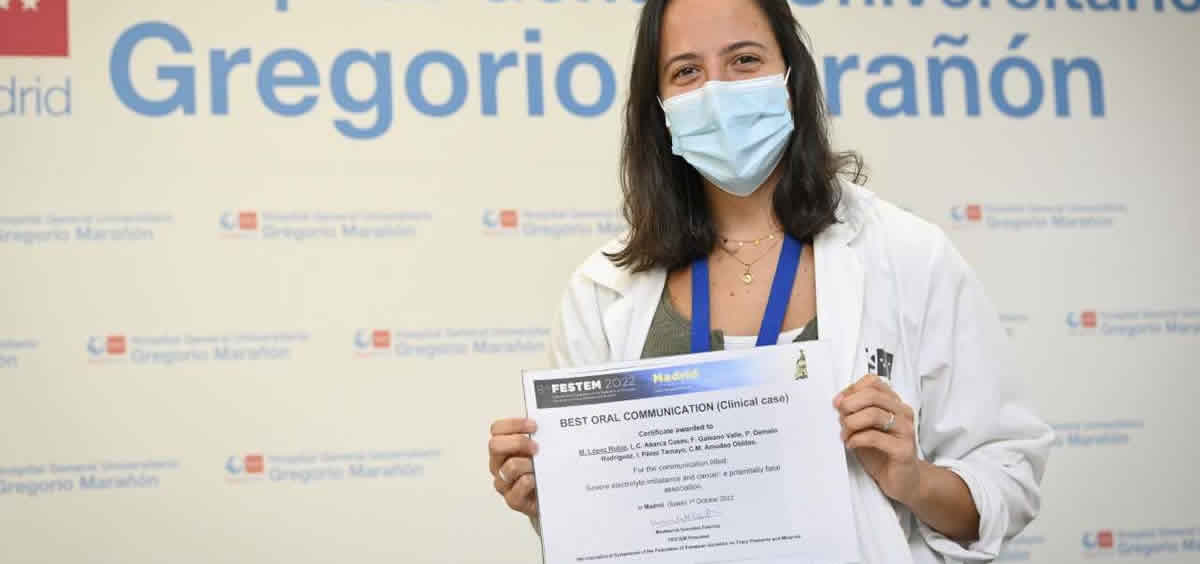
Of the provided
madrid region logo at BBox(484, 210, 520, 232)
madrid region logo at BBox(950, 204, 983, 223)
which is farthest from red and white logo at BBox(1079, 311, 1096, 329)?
madrid region logo at BBox(484, 210, 520, 232)

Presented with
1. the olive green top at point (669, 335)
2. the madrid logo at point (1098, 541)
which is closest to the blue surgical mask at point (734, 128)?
the olive green top at point (669, 335)

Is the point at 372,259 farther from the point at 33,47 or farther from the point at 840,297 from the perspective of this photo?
the point at 840,297

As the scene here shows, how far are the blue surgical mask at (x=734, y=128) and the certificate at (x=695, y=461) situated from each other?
411 mm

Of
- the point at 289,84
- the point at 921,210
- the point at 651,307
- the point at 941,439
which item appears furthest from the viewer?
the point at 921,210

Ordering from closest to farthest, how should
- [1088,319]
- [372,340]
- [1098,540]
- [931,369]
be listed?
[931,369] → [372,340] → [1098,540] → [1088,319]

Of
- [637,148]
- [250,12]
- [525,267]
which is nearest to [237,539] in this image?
[525,267]

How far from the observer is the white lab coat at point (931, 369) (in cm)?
167

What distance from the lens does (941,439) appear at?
5.67ft

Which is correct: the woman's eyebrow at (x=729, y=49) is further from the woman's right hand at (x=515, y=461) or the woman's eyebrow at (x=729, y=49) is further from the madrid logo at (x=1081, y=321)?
the madrid logo at (x=1081, y=321)

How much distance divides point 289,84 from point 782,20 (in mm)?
2571

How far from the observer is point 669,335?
1.84 metres

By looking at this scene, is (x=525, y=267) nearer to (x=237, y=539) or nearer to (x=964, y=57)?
(x=237, y=539)

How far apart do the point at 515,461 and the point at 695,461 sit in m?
0.30

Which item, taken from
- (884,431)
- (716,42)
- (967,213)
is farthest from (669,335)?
(967,213)
